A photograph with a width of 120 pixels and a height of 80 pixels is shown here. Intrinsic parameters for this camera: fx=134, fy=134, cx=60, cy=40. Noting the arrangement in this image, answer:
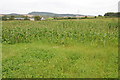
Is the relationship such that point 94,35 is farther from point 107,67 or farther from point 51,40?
point 107,67

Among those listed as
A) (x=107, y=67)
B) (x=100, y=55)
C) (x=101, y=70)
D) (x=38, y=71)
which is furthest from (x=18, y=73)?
(x=100, y=55)

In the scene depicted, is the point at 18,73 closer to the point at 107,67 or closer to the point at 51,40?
the point at 107,67

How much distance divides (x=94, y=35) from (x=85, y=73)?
5578mm

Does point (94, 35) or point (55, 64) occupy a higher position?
point (94, 35)

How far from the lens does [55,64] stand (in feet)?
18.2

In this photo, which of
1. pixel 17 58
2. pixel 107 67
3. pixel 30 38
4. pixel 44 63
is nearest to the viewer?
pixel 107 67

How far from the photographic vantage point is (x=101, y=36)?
9562mm

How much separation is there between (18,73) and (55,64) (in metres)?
1.52

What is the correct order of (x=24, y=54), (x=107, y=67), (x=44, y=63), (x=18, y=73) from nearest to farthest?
(x=18, y=73) → (x=107, y=67) → (x=44, y=63) → (x=24, y=54)

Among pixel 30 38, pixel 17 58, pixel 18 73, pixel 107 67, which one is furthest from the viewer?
pixel 30 38

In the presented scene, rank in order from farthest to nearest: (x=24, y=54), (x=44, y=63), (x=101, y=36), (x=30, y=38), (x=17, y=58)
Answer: (x=30, y=38)
(x=101, y=36)
(x=24, y=54)
(x=17, y=58)
(x=44, y=63)

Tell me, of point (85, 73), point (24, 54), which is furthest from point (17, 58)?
point (85, 73)

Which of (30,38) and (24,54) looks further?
(30,38)

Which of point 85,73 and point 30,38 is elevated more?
point 30,38
